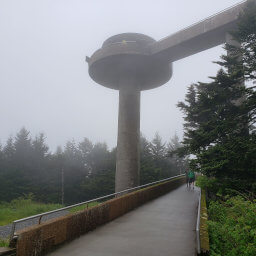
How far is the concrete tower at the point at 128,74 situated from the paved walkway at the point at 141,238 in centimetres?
1370

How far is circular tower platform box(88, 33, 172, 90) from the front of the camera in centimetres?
2464

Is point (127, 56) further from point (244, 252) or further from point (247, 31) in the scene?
point (244, 252)

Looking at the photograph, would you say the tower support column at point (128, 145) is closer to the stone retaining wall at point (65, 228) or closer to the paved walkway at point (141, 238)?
the stone retaining wall at point (65, 228)

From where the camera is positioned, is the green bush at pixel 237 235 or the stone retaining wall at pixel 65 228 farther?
the green bush at pixel 237 235

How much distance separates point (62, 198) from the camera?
4350 centimetres

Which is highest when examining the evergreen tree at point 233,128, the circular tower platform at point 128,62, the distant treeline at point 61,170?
the circular tower platform at point 128,62

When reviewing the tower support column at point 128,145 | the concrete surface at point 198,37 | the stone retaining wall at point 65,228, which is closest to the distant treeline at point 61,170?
the tower support column at point 128,145

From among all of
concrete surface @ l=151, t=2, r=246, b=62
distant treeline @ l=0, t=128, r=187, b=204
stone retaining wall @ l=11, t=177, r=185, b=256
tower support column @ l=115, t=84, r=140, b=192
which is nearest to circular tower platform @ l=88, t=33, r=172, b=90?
concrete surface @ l=151, t=2, r=246, b=62

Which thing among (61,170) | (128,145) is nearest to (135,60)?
(128,145)

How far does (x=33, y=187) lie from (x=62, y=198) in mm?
5402

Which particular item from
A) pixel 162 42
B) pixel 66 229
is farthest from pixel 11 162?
pixel 66 229

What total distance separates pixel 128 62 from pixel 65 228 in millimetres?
21446

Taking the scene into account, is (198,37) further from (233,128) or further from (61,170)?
(61,170)

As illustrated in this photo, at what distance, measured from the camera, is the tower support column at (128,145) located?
23.6 meters
